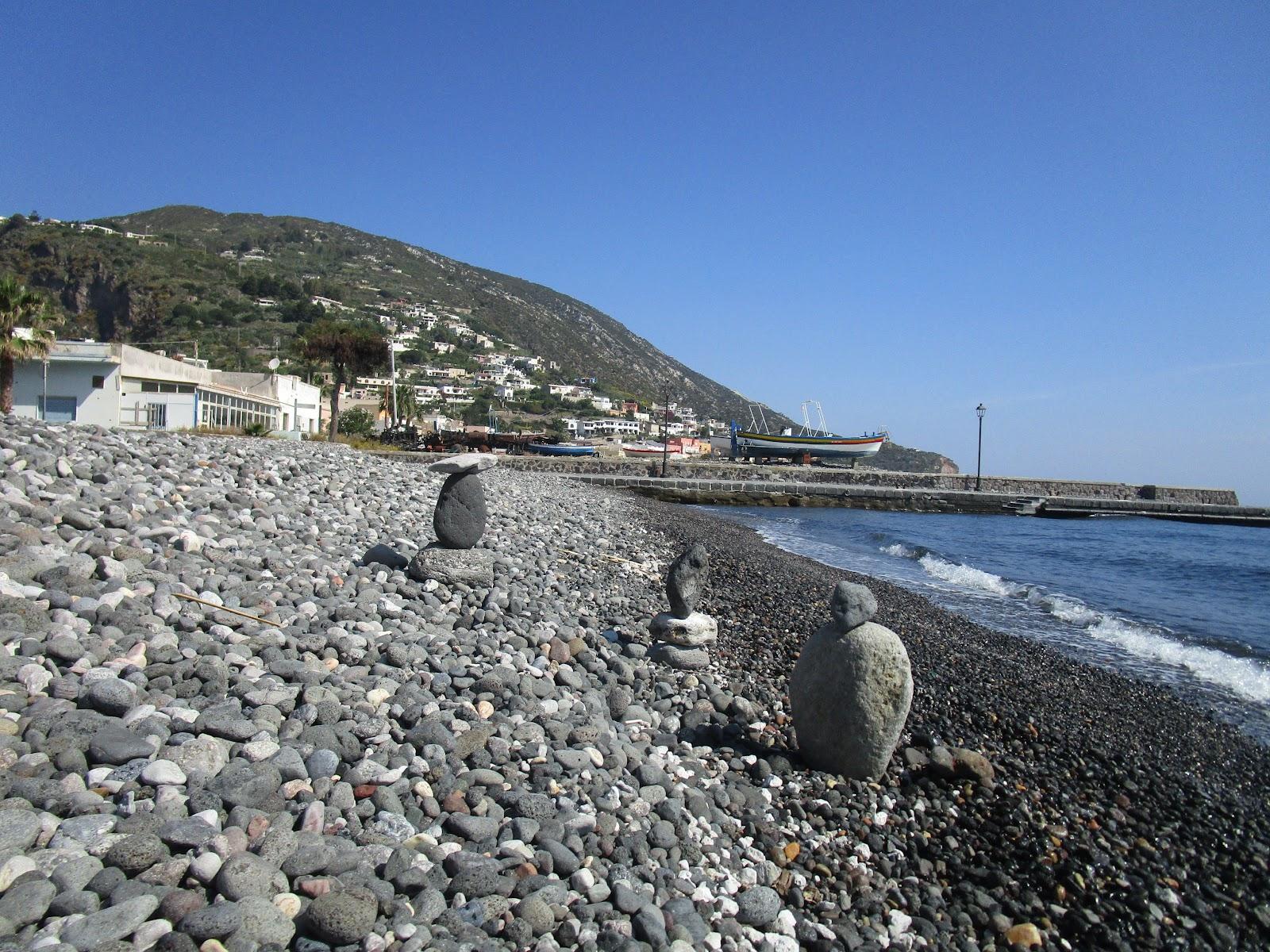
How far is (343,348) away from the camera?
4238 cm

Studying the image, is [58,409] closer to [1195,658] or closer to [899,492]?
[1195,658]

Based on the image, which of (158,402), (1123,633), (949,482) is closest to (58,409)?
(158,402)

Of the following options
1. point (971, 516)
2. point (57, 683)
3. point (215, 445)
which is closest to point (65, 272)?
point (215, 445)

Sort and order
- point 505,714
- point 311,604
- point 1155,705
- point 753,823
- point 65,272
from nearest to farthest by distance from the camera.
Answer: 1. point 753,823
2. point 505,714
3. point 311,604
4. point 1155,705
5. point 65,272

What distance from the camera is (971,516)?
47.1 metres

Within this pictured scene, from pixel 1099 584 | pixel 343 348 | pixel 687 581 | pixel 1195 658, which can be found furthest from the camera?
pixel 343 348

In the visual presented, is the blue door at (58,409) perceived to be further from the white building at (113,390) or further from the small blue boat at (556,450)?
the small blue boat at (556,450)

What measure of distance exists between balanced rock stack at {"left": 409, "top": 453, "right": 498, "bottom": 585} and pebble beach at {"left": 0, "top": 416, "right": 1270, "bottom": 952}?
315 mm

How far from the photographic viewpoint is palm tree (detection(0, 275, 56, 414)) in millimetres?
23547

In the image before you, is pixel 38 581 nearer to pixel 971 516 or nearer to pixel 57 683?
pixel 57 683

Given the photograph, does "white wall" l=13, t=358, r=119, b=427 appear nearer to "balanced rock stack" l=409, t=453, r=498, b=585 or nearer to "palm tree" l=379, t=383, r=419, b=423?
"balanced rock stack" l=409, t=453, r=498, b=585

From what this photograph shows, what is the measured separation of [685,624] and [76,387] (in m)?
30.8

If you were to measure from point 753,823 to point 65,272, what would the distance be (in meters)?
116

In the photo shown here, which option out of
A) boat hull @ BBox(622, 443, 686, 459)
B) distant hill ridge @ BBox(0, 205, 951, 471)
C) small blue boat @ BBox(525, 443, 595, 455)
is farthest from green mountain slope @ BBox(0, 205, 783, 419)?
A: boat hull @ BBox(622, 443, 686, 459)
